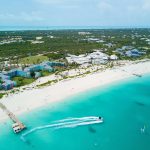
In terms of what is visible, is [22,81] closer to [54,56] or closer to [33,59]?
[33,59]

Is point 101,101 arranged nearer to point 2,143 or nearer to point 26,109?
point 26,109

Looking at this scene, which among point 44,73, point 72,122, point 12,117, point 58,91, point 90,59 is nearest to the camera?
point 12,117

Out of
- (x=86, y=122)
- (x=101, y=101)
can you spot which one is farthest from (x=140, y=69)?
(x=86, y=122)

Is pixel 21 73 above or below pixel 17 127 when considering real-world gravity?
above

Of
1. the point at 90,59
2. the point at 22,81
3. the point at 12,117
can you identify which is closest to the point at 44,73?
the point at 22,81

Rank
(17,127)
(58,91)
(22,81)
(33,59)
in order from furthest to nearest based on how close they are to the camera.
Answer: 1. (33,59)
2. (22,81)
3. (58,91)
4. (17,127)

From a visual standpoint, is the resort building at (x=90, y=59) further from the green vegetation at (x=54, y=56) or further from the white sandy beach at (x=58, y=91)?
the white sandy beach at (x=58, y=91)
